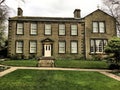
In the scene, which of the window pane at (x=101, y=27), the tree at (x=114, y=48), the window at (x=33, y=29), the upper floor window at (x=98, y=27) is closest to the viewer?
the tree at (x=114, y=48)

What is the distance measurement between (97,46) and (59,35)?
7137 mm

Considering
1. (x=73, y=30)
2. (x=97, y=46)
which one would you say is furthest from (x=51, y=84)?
(x=97, y=46)

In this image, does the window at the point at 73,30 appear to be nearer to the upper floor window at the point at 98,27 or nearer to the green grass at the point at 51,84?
the upper floor window at the point at 98,27

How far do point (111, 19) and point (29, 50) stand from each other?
16.1 m

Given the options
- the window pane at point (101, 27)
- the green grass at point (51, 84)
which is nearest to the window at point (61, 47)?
the window pane at point (101, 27)

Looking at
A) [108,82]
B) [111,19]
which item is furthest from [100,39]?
[108,82]

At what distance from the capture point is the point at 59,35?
38812 mm

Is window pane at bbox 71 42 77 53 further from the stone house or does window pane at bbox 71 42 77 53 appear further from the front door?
the front door

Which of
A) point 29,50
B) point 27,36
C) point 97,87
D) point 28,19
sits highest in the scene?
point 28,19

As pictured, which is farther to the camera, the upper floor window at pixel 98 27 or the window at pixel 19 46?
the upper floor window at pixel 98 27

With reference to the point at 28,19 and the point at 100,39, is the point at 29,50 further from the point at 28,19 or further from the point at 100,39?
the point at 100,39

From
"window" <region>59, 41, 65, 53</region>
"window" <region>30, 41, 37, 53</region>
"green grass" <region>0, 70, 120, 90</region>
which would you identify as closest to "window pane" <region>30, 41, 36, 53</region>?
"window" <region>30, 41, 37, 53</region>

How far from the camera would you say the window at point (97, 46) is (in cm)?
3897

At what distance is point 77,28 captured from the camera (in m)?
39.2
